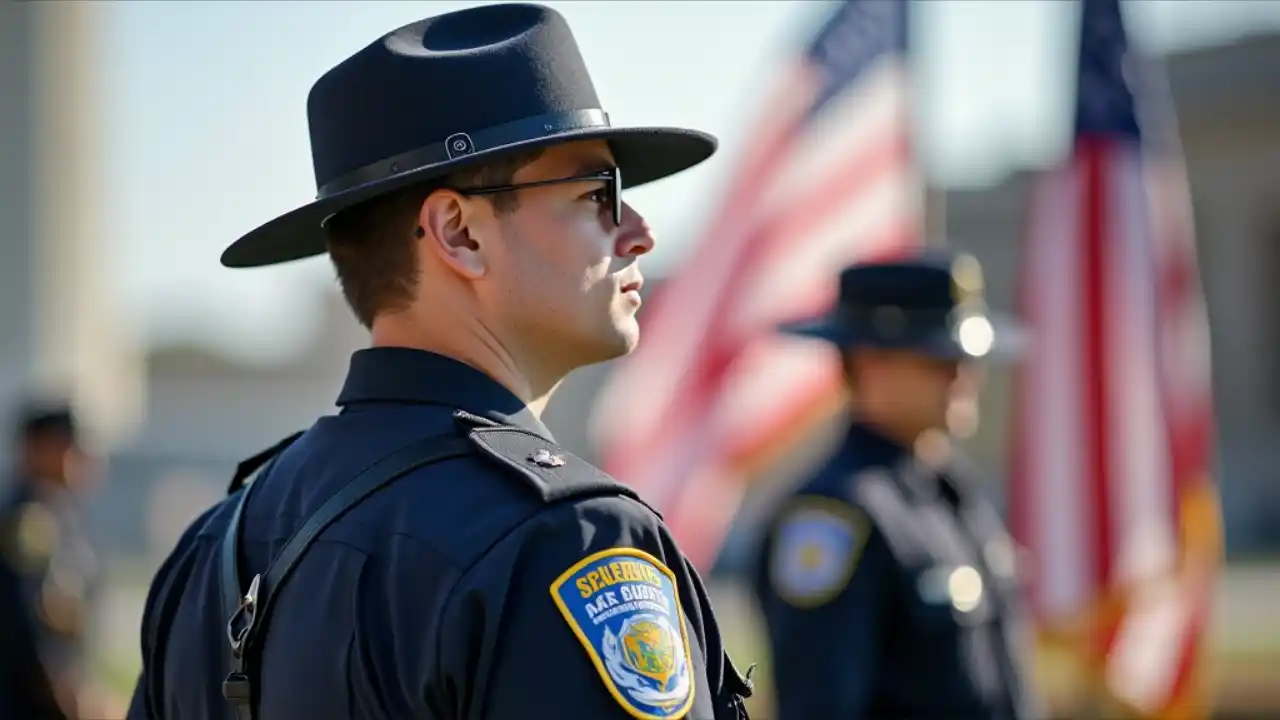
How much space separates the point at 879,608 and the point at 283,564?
1.80 m

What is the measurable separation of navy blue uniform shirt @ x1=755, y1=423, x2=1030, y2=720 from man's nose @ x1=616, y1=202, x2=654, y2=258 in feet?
5.00

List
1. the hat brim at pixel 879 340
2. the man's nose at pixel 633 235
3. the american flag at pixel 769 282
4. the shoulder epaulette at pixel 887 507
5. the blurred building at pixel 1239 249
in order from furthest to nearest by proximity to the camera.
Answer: the blurred building at pixel 1239 249
the american flag at pixel 769 282
the hat brim at pixel 879 340
the shoulder epaulette at pixel 887 507
the man's nose at pixel 633 235

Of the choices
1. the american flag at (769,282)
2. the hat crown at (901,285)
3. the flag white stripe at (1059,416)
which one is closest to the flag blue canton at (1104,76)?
the flag white stripe at (1059,416)

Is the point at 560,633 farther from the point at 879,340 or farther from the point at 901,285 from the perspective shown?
the point at 901,285

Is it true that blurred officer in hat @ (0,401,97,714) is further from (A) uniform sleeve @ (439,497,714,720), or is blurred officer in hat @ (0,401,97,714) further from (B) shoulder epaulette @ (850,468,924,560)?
(A) uniform sleeve @ (439,497,714,720)

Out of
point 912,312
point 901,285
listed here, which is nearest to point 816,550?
point 912,312

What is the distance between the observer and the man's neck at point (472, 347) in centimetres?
181

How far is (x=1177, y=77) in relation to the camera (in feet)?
116

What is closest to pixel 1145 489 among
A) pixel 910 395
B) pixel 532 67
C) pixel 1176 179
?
pixel 1176 179

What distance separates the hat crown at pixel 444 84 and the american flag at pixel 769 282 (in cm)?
345

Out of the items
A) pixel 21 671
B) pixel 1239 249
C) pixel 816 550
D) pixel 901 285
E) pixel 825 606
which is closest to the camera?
pixel 825 606

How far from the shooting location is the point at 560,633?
1526 millimetres

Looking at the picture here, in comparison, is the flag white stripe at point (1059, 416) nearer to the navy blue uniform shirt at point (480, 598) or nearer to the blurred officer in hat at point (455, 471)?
the blurred officer in hat at point (455, 471)

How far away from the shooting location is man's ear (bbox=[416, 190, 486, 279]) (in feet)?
5.87
